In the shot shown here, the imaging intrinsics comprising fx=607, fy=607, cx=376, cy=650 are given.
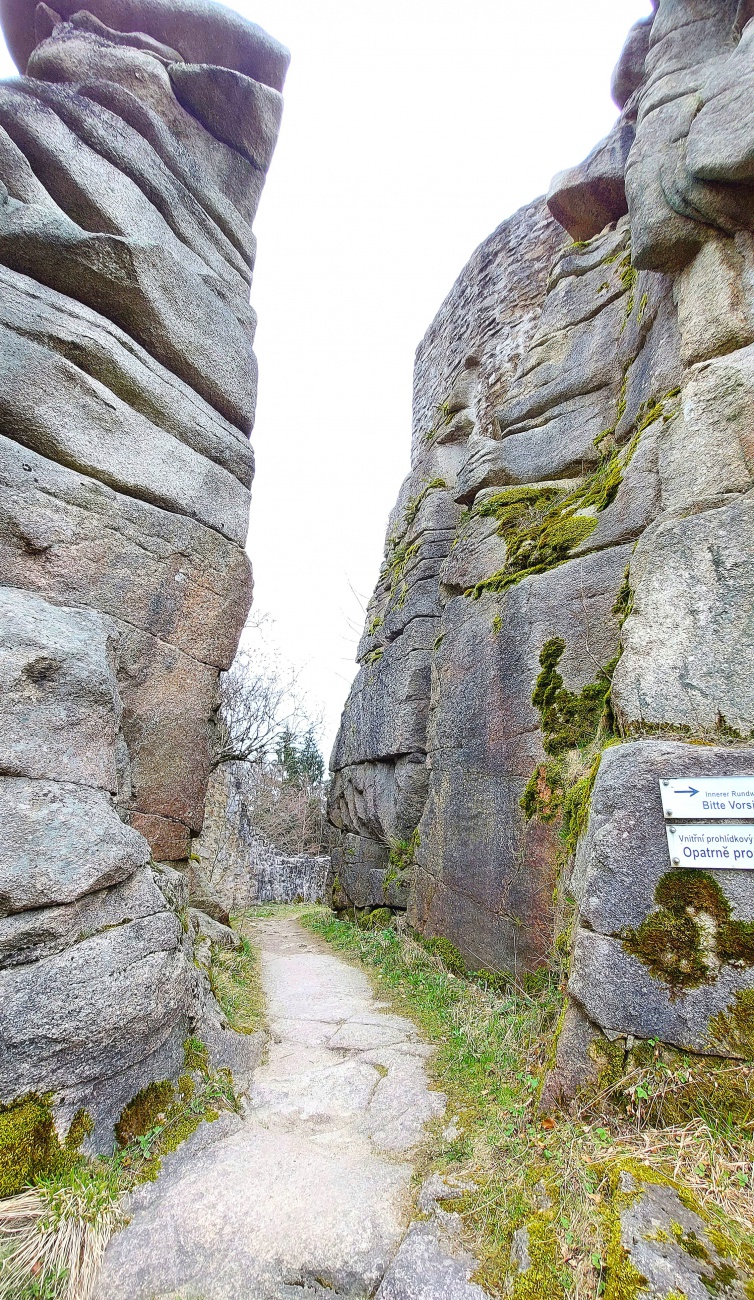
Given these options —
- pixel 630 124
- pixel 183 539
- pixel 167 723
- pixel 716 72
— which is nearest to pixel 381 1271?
pixel 167 723

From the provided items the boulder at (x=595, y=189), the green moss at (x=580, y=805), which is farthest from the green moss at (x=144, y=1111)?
the boulder at (x=595, y=189)

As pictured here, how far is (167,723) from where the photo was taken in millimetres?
3496

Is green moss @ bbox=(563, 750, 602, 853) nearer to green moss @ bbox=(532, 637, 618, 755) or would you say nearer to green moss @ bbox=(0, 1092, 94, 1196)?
green moss @ bbox=(532, 637, 618, 755)

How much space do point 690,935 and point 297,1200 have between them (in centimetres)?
160

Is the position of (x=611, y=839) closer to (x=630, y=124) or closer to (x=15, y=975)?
(x=15, y=975)

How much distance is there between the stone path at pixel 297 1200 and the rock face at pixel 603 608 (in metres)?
0.77

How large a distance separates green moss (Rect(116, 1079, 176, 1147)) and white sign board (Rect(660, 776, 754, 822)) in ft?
7.39

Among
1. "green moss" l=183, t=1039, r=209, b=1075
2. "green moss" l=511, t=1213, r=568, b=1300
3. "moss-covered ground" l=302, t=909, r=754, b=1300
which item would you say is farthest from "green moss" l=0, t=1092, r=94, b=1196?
"green moss" l=511, t=1213, r=568, b=1300

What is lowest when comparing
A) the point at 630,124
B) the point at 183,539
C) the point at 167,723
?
the point at 167,723

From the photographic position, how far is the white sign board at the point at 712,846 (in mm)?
2166

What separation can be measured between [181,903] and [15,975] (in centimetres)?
115

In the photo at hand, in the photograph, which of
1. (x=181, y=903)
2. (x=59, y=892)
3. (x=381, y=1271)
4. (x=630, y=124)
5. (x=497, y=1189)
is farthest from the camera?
(x=630, y=124)

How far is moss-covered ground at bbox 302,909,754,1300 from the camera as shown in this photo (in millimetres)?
1643

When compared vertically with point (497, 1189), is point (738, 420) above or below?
above
